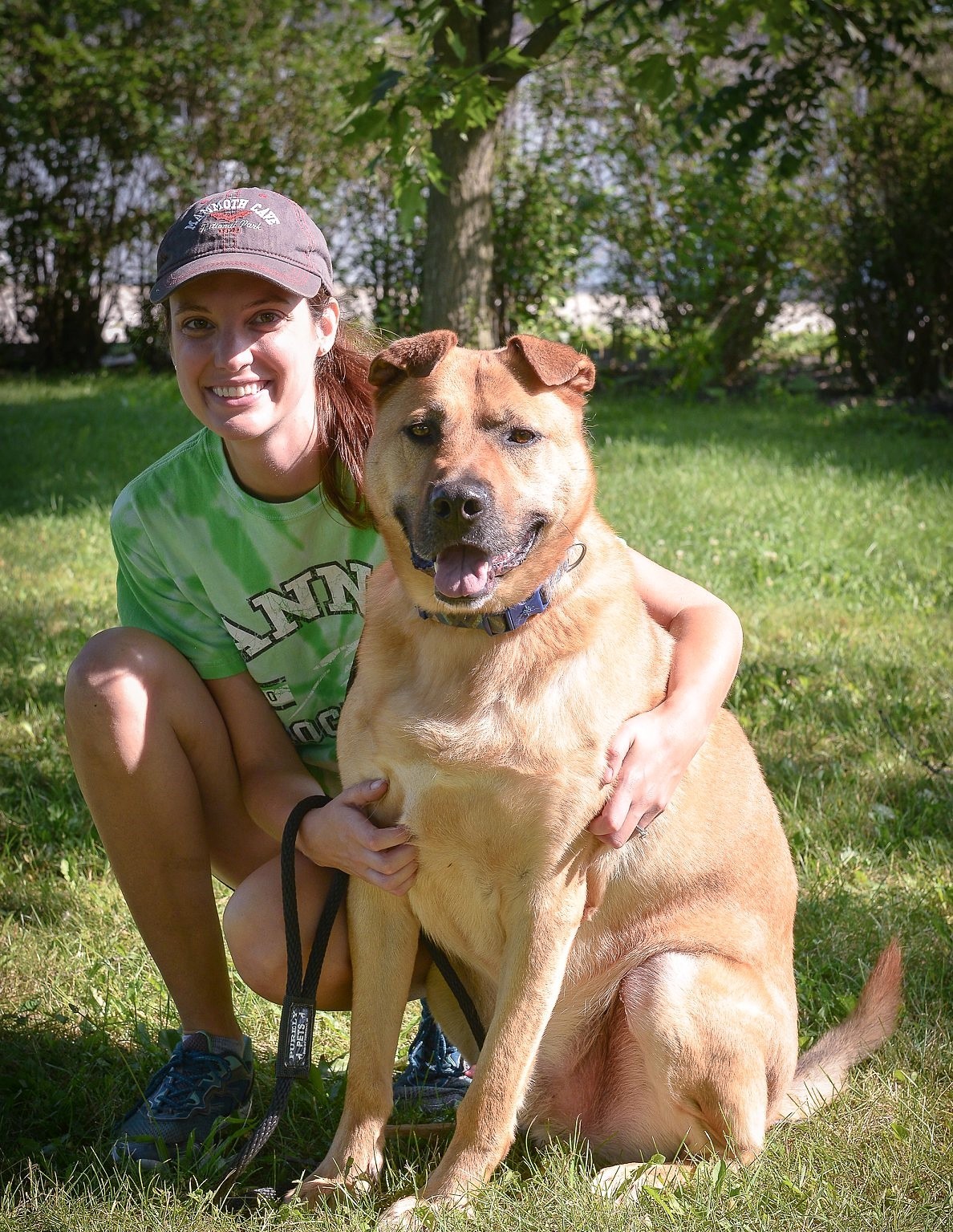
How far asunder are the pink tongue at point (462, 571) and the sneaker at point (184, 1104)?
3.86 ft

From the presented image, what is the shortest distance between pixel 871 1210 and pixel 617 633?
114 cm

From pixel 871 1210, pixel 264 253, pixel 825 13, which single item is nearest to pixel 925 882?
pixel 871 1210

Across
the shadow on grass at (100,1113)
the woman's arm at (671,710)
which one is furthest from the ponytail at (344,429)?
the shadow on grass at (100,1113)

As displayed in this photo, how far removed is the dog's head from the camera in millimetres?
2193

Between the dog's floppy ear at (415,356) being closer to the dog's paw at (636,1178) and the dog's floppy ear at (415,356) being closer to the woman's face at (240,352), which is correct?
the woman's face at (240,352)

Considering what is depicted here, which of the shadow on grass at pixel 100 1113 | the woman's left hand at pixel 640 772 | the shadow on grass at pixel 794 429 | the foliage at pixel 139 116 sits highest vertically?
the foliage at pixel 139 116

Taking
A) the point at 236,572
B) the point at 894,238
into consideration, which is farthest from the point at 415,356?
the point at 894,238

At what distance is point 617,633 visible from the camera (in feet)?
7.82

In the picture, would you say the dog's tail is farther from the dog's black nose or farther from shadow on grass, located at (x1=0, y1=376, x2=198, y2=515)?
shadow on grass, located at (x1=0, y1=376, x2=198, y2=515)

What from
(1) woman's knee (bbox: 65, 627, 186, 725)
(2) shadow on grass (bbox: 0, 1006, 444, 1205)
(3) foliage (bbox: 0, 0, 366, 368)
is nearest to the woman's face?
(1) woman's knee (bbox: 65, 627, 186, 725)

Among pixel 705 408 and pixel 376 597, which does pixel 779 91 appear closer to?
pixel 705 408

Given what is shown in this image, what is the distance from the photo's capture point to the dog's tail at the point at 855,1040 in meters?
2.51

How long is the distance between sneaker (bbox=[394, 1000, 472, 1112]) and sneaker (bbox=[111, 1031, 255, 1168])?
1.23 feet

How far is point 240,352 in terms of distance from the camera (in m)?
2.51
